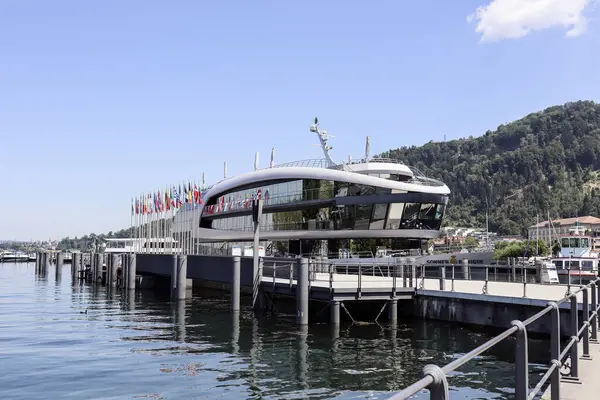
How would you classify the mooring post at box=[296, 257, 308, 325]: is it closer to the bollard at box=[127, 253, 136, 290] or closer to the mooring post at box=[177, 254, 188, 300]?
the mooring post at box=[177, 254, 188, 300]

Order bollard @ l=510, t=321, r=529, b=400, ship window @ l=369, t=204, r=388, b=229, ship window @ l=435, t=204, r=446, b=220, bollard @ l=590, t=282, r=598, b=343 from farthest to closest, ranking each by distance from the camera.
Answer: ship window @ l=435, t=204, r=446, b=220 → ship window @ l=369, t=204, r=388, b=229 → bollard @ l=590, t=282, r=598, b=343 → bollard @ l=510, t=321, r=529, b=400

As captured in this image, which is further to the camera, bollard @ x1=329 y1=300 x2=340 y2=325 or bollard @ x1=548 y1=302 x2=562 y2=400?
bollard @ x1=329 y1=300 x2=340 y2=325

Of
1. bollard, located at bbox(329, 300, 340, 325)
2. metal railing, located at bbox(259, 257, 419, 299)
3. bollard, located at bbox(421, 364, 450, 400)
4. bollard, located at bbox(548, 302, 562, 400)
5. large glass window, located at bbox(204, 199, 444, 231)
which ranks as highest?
large glass window, located at bbox(204, 199, 444, 231)

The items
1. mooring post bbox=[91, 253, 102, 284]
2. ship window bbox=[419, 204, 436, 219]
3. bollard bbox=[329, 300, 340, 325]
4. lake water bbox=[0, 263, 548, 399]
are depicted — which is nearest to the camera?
lake water bbox=[0, 263, 548, 399]

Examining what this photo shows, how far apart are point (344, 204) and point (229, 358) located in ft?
111

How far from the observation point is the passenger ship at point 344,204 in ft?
159

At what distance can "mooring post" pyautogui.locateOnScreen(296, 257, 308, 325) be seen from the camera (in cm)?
2231

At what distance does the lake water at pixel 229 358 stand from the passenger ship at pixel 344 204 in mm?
23873

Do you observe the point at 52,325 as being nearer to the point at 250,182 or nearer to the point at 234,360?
the point at 234,360

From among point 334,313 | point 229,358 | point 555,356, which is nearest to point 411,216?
point 334,313

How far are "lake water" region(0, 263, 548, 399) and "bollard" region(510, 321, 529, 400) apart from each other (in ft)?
28.6

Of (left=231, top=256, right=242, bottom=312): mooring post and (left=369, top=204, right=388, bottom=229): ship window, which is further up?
(left=369, top=204, right=388, bottom=229): ship window

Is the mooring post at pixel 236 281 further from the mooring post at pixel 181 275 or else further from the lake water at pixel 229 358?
the mooring post at pixel 181 275

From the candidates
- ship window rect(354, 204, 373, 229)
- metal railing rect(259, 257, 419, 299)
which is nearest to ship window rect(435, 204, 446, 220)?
ship window rect(354, 204, 373, 229)
